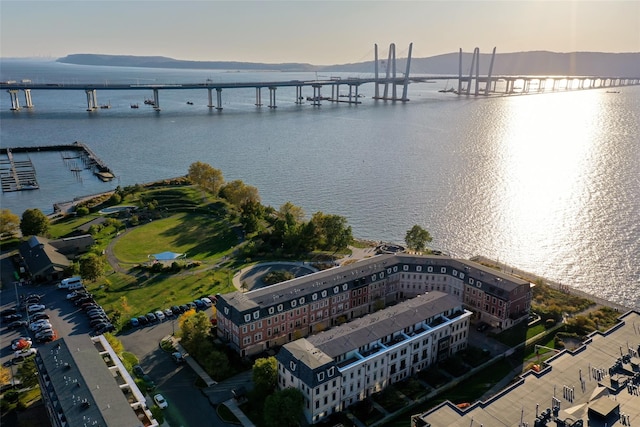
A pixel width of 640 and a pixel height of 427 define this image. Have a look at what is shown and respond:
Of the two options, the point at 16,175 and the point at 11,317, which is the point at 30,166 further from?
the point at 11,317

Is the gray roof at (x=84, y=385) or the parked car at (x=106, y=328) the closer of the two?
the gray roof at (x=84, y=385)

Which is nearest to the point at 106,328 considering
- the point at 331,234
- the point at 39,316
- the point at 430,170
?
the point at 39,316

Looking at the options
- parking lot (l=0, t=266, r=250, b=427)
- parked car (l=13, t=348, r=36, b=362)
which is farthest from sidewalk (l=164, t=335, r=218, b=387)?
parked car (l=13, t=348, r=36, b=362)

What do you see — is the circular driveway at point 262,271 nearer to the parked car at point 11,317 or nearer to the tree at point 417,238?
the tree at point 417,238

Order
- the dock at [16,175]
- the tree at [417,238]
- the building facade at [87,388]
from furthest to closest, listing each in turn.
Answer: the dock at [16,175] → the tree at [417,238] → the building facade at [87,388]

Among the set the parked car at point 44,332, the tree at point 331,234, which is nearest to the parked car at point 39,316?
the parked car at point 44,332
